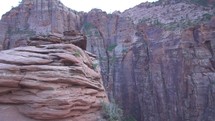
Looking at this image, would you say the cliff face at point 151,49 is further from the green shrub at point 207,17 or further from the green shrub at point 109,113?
the green shrub at point 109,113

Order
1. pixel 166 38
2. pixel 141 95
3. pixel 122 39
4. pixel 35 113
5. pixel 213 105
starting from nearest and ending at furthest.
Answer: pixel 35 113, pixel 213 105, pixel 166 38, pixel 141 95, pixel 122 39

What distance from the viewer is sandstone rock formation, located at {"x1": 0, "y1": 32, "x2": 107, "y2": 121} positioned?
11.5 meters

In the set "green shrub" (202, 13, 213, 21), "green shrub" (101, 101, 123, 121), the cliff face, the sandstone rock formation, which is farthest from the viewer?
"green shrub" (202, 13, 213, 21)

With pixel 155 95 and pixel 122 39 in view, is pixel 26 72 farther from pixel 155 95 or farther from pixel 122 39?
pixel 122 39

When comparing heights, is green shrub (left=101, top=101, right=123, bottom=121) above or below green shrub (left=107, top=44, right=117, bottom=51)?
below

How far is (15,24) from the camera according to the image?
48250mm

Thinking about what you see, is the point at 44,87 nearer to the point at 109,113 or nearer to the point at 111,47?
the point at 109,113

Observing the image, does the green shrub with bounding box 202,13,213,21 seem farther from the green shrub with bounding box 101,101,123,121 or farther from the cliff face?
the green shrub with bounding box 101,101,123,121

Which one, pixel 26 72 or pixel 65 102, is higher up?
pixel 26 72

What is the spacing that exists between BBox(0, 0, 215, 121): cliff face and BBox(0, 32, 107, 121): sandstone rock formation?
2096 cm

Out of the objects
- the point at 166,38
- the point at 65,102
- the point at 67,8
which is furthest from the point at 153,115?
the point at 65,102

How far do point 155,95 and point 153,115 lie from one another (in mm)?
2476

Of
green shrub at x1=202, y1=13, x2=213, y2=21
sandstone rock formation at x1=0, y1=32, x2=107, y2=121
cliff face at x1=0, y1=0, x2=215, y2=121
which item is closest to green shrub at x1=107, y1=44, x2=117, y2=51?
cliff face at x1=0, y1=0, x2=215, y2=121

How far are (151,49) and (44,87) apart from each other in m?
29.2
